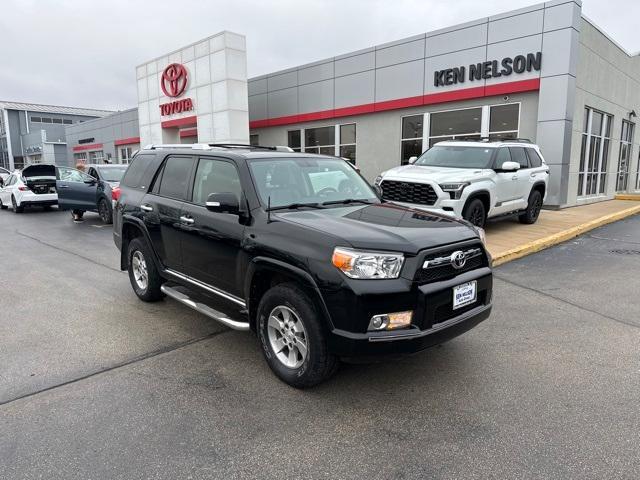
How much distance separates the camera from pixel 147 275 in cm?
546

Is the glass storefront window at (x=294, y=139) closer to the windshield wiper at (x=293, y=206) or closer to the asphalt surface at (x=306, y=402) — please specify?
the asphalt surface at (x=306, y=402)

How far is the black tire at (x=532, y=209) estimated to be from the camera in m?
10.7

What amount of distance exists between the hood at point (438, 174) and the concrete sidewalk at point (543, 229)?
131 cm

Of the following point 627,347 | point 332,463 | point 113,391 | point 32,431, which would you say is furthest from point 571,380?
point 32,431

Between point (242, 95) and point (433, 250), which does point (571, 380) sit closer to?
point (433, 250)

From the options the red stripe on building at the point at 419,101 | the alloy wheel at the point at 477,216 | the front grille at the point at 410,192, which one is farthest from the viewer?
the red stripe on building at the point at 419,101

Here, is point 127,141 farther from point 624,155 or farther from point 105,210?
point 624,155

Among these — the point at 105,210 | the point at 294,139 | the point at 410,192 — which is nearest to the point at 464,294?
the point at 410,192

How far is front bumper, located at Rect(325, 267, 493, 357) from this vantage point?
309cm

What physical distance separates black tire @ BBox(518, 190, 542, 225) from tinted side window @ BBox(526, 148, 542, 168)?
0.63 meters

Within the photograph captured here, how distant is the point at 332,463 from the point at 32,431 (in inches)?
77.4

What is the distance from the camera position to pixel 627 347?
14.2ft

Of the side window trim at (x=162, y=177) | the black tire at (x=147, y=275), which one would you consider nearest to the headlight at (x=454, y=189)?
the side window trim at (x=162, y=177)

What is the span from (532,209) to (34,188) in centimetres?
1561
